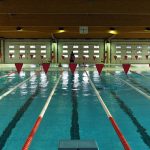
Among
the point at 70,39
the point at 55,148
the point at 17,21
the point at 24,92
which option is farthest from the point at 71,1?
the point at 70,39

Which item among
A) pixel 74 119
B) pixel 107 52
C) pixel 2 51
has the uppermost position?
pixel 2 51

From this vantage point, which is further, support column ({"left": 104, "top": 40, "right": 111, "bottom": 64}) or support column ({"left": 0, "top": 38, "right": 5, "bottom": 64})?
support column ({"left": 104, "top": 40, "right": 111, "bottom": 64})

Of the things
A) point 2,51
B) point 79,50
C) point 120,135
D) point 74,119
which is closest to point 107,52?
point 79,50

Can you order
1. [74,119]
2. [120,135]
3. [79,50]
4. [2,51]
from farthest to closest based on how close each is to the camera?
[79,50] < [2,51] < [74,119] < [120,135]

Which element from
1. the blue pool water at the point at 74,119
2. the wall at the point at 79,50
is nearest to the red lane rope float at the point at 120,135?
the blue pool water at the point at 74,119

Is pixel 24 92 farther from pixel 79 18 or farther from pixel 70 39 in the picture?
pixel 70 39

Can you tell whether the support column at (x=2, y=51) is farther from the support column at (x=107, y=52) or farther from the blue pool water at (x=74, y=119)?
the blue pool water at (x=74, y=119)

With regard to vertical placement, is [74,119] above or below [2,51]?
below

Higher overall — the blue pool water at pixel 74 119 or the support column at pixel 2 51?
the support column at pixel 2 51

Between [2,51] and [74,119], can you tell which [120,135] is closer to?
[74,119]

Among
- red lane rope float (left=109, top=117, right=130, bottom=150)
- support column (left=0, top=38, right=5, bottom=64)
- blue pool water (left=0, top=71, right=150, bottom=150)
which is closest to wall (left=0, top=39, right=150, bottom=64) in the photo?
support column (left=0, top=38, right=5, bottom=64)

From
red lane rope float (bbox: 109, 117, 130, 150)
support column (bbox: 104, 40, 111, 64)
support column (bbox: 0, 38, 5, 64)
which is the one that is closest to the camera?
red lane rope float (bbox: 109, 117, 130, 150)

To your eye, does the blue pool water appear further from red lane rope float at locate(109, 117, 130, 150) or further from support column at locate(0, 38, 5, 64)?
support column at locate(0, 38, 5, 64)

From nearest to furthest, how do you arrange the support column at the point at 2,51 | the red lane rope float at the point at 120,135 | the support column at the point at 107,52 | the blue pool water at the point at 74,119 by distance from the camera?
1. the red lane rope float at the point at 120,135
2. the blue pool water at the point at 74,119
3. the support column at the point at 2,51
4. the support column at the point at 107,52
